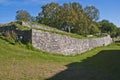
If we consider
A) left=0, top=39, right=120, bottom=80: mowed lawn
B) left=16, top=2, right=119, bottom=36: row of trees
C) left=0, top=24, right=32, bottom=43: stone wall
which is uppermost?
left=16, top=2, right=119, bottom=36: row of trees

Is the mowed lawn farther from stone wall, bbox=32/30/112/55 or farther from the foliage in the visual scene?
the foliage

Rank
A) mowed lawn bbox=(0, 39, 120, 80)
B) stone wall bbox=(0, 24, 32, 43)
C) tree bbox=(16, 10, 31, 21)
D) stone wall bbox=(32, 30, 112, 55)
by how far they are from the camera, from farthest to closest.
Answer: tree bbox=(16, 10, 31, 21) → stone wall bbox=(32, 30, 112, 55) → stone wall bbox=(0, 24, 32, 43) → mowed lawn bbox=(0, 39, 120, 80)

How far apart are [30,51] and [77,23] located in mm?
38139

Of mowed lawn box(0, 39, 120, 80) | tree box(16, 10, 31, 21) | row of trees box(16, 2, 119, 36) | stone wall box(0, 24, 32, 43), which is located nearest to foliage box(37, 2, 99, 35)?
A: row of trees box(16, 2, 119, 36)

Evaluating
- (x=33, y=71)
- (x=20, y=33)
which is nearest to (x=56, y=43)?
(x=20, y=33)

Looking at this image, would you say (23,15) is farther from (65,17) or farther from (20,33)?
(20,33)

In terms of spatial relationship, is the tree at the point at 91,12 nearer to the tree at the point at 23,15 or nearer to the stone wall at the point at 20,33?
the tree at the point at 23,15

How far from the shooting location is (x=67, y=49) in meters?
28.4

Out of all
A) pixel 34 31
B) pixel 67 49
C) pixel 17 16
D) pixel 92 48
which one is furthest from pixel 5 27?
pixel 17 16

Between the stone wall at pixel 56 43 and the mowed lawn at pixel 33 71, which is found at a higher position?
the stone wall at pixel 56 43

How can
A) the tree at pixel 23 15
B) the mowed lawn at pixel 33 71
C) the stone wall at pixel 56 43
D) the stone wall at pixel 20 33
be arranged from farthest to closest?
1. the tree at pixel 23 15
2. the stone wall at pixel 56 43
3. the stone wall at pixel 20 33
4. the mowed lawn at pixel 33 71

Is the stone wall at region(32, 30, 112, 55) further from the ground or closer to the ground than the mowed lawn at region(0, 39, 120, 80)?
further from the ground

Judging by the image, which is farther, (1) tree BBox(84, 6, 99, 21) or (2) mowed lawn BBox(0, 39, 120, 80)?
(1) tree BBox(84, 6, 99, 21)

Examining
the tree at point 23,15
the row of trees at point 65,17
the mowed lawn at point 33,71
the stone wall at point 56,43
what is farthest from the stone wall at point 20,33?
the tree at point 23,15
